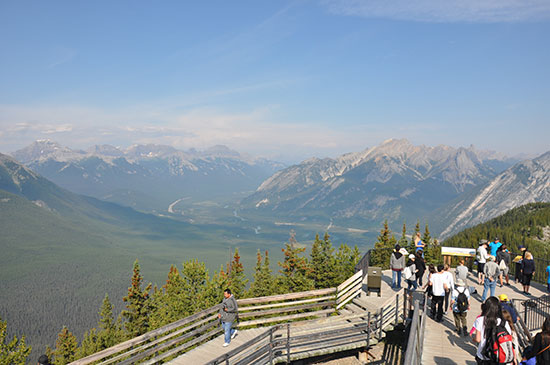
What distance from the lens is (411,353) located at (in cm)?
773

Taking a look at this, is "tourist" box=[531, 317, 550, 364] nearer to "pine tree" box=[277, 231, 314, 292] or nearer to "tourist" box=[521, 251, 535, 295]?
"tourist" box=[521, 251, 535, 295]

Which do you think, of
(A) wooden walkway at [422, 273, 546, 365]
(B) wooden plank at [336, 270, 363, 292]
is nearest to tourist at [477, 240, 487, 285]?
(A) wooden walkway at [422, 273, 546, 365]

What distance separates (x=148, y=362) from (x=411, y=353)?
9582mm

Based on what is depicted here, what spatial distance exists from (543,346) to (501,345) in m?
0.91

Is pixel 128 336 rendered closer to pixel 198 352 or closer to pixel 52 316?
pixel 198 352

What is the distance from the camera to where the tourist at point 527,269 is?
18578 mm

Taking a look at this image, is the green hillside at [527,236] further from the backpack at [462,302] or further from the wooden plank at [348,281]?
the backpack at [462,302]

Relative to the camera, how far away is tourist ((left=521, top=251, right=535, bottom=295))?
18.6m

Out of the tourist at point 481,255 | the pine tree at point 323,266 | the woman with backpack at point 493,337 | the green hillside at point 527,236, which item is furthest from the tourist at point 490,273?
the green hillside at point 527,236

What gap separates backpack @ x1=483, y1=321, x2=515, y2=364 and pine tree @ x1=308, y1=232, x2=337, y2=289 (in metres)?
26.3

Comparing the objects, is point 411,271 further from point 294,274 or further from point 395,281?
point 294,274

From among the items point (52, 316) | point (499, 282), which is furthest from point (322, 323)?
point (52, 316)

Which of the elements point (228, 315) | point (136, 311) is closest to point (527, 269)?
point (228, 315)

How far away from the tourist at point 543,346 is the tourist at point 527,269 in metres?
12.2
